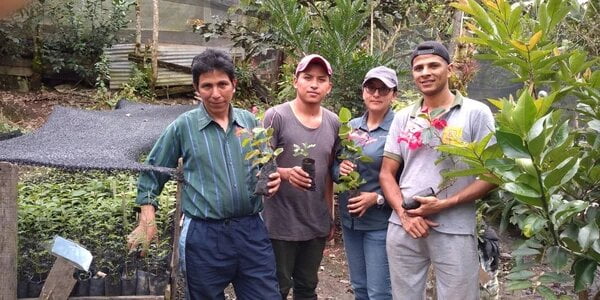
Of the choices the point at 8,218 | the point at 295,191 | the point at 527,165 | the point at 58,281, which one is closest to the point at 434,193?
the point at 295,191

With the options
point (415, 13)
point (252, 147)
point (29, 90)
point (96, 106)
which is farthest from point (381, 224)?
point (29, 90)

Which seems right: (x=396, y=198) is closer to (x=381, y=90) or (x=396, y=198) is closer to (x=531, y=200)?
(x=381, y=90)

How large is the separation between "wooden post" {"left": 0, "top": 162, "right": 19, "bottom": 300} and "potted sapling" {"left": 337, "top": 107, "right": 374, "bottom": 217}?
4.05 ft

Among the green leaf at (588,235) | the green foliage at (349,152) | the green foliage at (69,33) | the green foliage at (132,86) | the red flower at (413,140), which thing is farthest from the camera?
the green foliage at (69,33)

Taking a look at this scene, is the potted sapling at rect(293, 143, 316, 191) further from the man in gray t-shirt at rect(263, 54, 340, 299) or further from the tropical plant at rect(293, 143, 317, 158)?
the man in gray t-shirt at rect(263, 54, 340, 299)

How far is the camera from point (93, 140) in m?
3.44

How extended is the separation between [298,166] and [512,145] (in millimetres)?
1365

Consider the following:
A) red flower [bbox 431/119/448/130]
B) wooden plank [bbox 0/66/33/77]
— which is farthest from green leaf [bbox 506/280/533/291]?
wooden plank [bbox 0/66/33/77]

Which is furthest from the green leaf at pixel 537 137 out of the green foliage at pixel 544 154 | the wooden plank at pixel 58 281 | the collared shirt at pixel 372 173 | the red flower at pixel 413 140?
the wooden plank at pixel 58 281

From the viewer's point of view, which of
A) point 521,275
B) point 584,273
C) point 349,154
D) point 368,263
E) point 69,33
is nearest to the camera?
point 584,273

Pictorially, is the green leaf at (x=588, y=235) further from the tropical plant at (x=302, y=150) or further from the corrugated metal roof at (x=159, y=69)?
the corrugated metal roof at (x=159, y=69)

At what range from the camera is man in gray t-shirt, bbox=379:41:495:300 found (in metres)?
2.24

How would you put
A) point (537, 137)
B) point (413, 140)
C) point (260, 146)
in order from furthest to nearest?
point (260, 146)
point (413, 140)
point (537, 137)

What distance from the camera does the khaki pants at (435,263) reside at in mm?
2256
